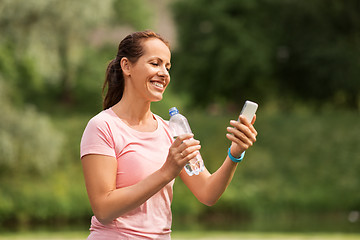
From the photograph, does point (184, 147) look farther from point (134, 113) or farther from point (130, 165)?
point (134, 113)

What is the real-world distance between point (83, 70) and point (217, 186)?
3369 centimetres

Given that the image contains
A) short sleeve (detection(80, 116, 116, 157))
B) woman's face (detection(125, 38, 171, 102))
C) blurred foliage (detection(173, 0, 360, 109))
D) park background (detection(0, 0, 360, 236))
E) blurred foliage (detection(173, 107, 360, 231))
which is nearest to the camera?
short sleeve (detection(80, 116, 116, 157))

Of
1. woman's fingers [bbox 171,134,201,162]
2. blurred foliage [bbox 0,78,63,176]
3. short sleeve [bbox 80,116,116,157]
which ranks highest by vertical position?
blurred foliage [bbox 0,78,63,176]

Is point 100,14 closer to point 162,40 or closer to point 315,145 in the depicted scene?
point 315,145

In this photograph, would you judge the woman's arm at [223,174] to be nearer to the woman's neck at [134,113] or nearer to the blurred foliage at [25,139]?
the woman's neck at [134,113]

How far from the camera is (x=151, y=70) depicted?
9.09 ft

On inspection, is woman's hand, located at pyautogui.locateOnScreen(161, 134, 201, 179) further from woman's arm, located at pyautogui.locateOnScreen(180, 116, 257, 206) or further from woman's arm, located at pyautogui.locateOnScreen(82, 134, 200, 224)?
woman's arm, located at pyautogui.locateOnScreen(180, 116, 257, 206)

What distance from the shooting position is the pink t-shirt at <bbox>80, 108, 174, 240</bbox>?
2648mm

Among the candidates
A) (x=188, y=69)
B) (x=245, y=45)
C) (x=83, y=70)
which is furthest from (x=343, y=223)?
(x=83, y=70)

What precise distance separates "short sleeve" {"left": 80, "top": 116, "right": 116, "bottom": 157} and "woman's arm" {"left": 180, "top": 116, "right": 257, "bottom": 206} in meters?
0.51

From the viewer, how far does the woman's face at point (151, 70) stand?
9.12 ft

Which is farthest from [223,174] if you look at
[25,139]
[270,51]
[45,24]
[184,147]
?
A: [270,51]

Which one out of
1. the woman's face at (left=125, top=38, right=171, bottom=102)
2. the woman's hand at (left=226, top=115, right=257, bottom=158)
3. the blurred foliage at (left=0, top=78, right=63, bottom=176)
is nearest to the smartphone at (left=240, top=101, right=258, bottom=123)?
the woman's hand at (left=226, top=115, right=257, bottom=158)

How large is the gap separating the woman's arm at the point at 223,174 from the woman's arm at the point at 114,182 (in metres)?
0.26
